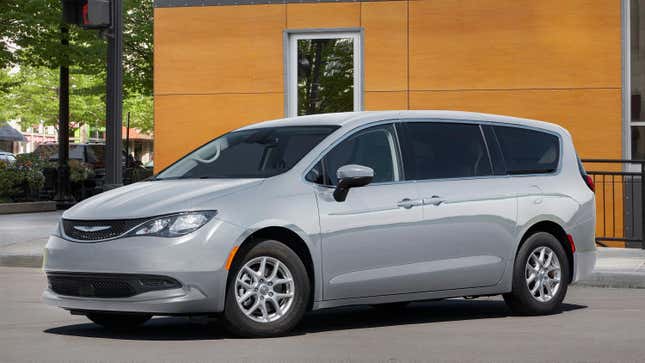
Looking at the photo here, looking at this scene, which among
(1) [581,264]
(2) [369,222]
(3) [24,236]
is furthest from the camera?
(3) [24,236]

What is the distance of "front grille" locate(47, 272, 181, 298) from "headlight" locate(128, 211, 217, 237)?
0.31m

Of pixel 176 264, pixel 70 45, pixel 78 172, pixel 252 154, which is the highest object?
pixel 70 45

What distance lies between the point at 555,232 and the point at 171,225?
3906mm

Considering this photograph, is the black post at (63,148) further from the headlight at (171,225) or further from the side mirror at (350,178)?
the headlight at (171,225)

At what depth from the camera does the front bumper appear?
880 cm

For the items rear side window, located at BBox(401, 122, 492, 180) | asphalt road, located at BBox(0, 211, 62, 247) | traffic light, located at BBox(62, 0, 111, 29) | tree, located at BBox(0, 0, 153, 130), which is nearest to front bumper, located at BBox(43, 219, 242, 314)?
rear side window, located at BBox(401, 122, 492, 180)

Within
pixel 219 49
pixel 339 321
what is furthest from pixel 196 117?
pixel 339 321

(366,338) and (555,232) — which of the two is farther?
(555,232)

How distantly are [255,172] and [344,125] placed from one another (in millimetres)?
847

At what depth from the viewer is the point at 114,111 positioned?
15.1 meters

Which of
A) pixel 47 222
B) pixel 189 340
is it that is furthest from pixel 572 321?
pixel 47 222

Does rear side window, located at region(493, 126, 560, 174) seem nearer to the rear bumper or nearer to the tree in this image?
the rear bumper

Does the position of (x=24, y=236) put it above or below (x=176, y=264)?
below

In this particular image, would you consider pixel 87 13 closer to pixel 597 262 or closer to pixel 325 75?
pixel 325 75
